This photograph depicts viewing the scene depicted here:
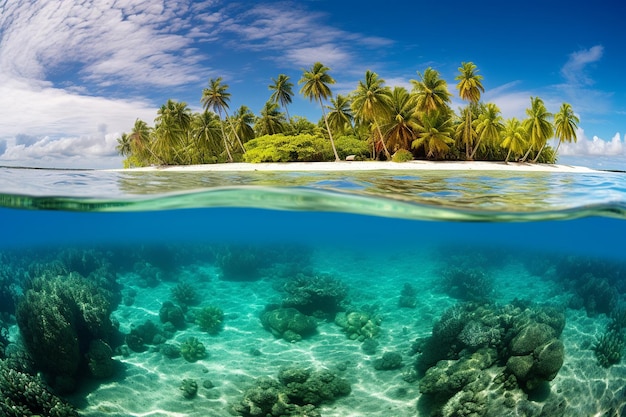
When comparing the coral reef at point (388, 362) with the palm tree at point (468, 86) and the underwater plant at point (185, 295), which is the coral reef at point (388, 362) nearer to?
the underwater plant at point (185, 295)

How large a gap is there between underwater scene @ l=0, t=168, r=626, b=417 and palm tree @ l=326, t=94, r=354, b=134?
4595 cm

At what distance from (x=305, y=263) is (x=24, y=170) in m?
13.1

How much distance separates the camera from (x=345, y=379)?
7.84 m

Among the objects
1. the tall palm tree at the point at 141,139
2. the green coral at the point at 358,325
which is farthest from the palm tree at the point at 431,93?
the green coral at the point at 358,325

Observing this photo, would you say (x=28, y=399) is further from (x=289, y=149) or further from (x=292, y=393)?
(x=289, y=149)

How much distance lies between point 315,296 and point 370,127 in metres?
49.9

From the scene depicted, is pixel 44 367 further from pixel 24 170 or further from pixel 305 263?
pixel 24 170

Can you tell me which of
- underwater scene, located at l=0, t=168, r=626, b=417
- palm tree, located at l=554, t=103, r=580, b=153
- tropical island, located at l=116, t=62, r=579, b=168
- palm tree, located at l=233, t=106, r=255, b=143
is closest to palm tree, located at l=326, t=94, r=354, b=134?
tropical island, located at l=116, t=62, r=579, b=168

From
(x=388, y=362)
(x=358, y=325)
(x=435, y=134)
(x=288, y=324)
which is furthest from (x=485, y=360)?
(x=435, y=134)

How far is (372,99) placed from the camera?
4944 centimetres

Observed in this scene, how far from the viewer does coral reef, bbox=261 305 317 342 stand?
8438 millimetres

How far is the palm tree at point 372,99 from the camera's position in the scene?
49.4 meters

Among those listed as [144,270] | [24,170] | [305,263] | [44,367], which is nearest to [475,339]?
[305,263]

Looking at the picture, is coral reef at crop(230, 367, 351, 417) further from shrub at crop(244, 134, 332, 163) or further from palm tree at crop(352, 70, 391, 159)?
palm tree at crop(352, 70, 391, 159)
